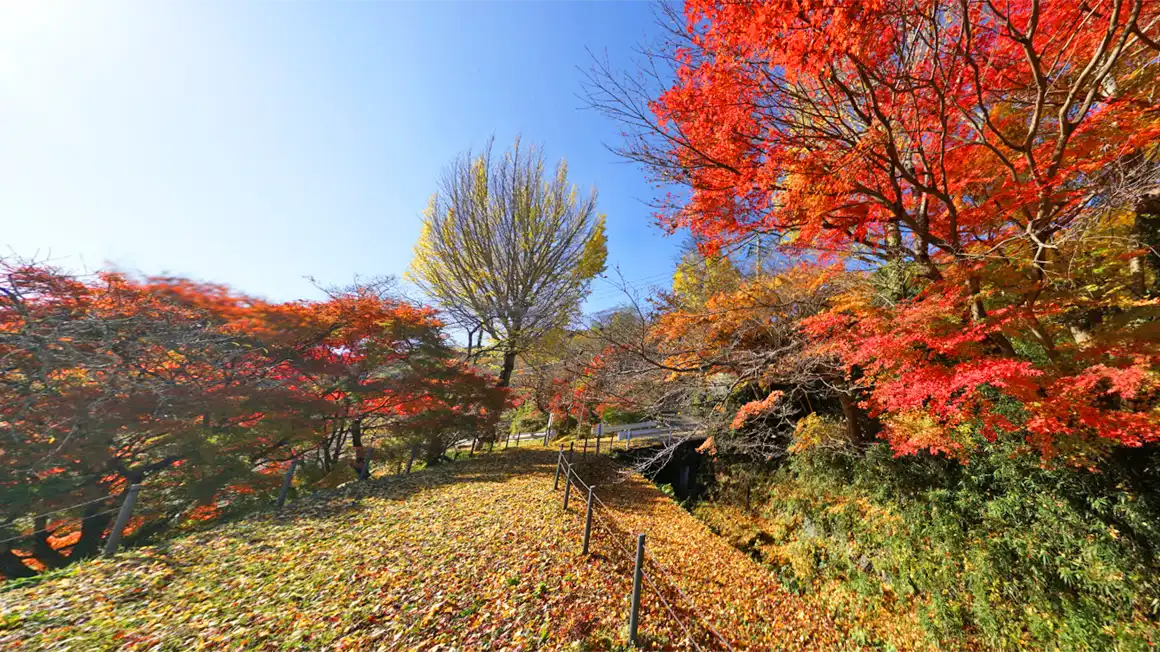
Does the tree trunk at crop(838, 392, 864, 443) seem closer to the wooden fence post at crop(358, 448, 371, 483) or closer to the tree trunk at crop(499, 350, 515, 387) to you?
the tree trunk at crop(499, 350, 515, 387)

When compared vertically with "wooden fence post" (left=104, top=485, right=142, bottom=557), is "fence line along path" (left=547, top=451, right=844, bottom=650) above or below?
below

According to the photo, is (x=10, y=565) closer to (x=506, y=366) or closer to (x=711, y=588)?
(x=506, y=366)

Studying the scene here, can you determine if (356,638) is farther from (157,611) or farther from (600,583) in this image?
(600,583)

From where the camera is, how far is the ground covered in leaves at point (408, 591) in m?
3.04

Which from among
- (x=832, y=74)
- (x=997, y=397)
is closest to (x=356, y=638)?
(x=832, y=74)

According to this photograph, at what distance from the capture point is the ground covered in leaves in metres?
3.04

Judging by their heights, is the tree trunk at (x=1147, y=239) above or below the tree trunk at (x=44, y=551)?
above

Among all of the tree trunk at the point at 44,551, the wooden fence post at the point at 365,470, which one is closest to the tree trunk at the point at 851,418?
the wooden fence post at the point at 365,470

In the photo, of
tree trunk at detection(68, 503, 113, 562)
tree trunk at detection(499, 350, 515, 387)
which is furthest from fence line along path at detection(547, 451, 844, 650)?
tree trunk at detection(68, 503, 113, 562)

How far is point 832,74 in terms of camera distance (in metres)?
3.60

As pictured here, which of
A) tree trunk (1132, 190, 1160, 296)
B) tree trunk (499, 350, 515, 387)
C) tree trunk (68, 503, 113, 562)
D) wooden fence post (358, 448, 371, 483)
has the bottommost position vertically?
tree trunk (68, 503, 113, 562)

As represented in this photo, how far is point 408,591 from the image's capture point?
3668 mm

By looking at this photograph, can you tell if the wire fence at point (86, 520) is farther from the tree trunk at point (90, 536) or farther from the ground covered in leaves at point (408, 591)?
the ground covered in leaves at point (408, 591)

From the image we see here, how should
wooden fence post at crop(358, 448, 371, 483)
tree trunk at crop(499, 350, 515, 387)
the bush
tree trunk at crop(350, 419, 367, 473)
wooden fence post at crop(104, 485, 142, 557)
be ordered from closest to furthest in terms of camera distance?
the bush, wooden fence post at crop(104, 485, 142, 557), wooden fence post at crop(358, 448, 371, 483), tree trunk at crop(350, 419, 367, 473), tree trunk at crop(499, 350, 515, 387)
